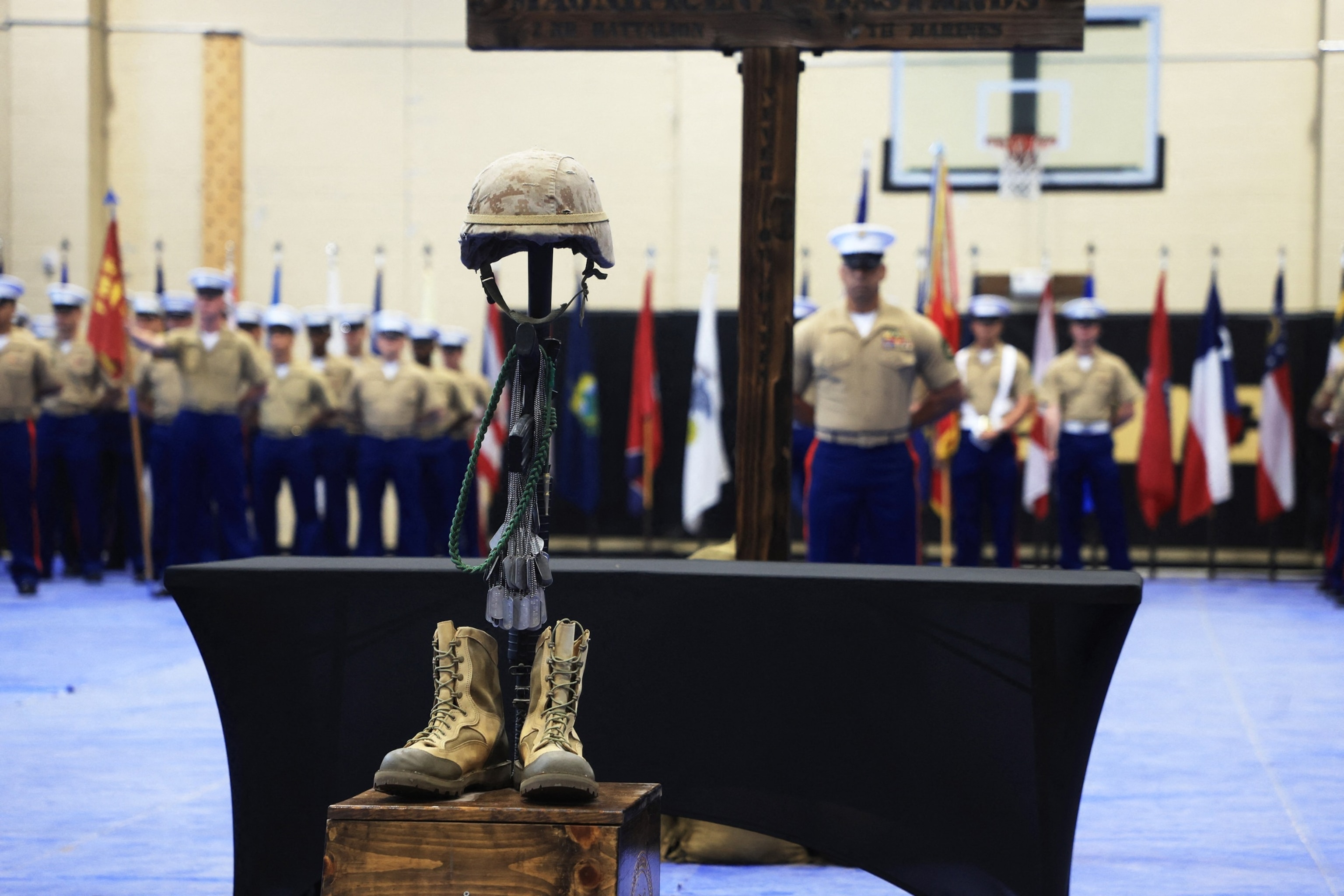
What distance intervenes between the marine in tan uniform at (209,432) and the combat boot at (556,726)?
6.33 metres

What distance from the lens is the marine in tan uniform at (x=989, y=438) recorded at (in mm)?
8367

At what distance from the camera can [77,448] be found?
8680 mm

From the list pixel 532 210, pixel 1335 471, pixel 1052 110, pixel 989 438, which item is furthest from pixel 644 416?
pixel 532 210

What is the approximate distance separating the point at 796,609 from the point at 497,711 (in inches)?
21.4

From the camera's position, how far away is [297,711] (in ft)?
7.97

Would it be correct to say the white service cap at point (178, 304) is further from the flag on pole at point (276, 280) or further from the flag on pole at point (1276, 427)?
the flag on pole at point (1276, 427)

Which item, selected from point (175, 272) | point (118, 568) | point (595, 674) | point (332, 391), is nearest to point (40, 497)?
point (118, 568)

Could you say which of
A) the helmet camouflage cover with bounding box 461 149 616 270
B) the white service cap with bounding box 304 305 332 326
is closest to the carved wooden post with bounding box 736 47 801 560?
the helmet camouflage cover with bounding box 461 149 616 270

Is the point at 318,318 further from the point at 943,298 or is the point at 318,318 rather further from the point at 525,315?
the point at 525,315

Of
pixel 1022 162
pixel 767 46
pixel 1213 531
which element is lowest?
pixel 1213 531

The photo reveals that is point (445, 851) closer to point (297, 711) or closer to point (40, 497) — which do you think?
point (297, 711)

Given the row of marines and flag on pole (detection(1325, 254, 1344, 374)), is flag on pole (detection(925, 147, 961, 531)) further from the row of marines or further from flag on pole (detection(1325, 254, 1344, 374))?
the row of marines

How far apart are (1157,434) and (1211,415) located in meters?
0.38

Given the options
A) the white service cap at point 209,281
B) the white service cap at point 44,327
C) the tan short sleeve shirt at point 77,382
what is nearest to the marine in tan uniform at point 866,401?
the white service cap at point 209,281
